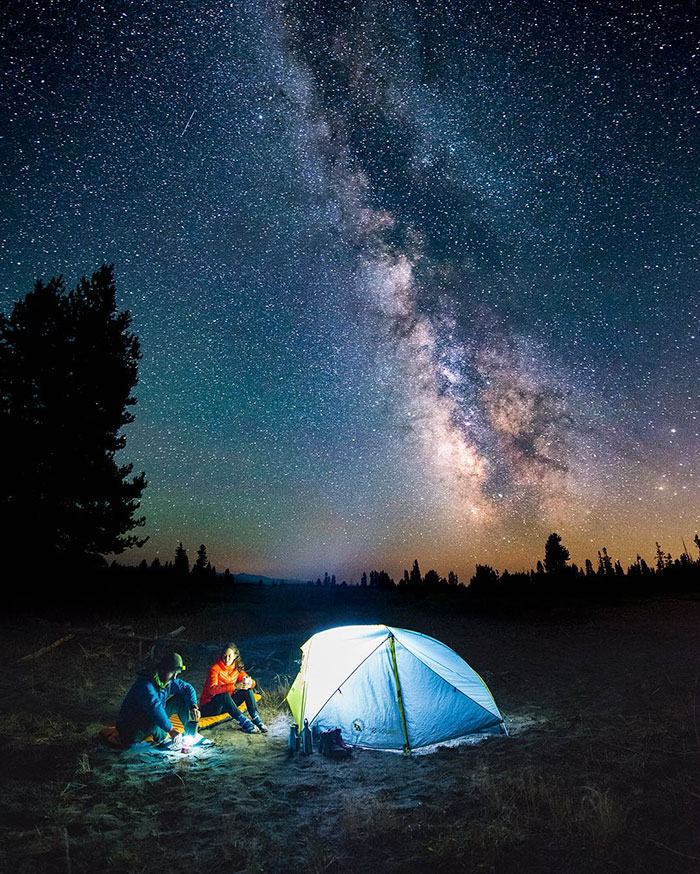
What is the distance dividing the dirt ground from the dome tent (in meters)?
0.37

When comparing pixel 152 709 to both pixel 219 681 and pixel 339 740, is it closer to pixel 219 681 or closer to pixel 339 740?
pixel 219 681

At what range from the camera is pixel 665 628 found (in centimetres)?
2192

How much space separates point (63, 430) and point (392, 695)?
16314mm

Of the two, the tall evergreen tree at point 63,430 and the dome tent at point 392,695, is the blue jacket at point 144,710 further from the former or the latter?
the tall evergreen tree at point 63,430

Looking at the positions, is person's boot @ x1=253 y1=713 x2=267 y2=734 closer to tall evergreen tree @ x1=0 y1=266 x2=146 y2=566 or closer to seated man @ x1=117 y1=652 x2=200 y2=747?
seated man @ x1=117 y1=652 x2=200 y2=747

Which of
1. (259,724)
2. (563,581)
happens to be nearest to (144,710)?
(259,724)

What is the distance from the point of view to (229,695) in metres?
8.52

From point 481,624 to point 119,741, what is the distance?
22572 millimetres

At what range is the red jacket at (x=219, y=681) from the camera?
8.66 m

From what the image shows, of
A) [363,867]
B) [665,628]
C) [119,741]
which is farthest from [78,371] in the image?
[665,628]

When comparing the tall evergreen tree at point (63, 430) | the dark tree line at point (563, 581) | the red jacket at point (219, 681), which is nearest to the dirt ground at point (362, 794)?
the red jacket at point (219, 681)

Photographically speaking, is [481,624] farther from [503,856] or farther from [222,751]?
Answer: [503,856]

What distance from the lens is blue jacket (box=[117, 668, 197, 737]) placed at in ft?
23.7

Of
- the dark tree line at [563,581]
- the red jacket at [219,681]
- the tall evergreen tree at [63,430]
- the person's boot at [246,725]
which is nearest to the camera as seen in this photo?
the person's boot at [246,725]
